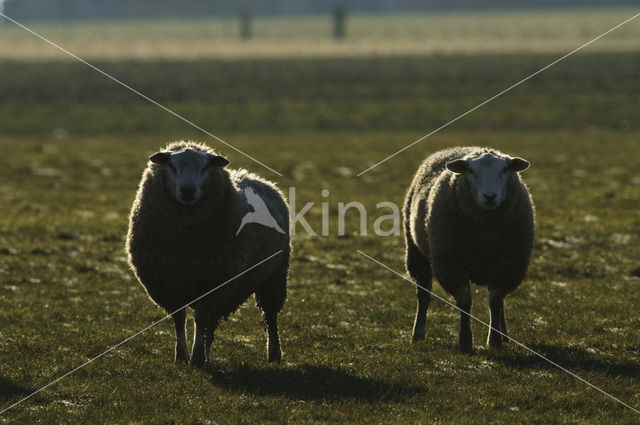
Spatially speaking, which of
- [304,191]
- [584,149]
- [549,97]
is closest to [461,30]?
[549,97]

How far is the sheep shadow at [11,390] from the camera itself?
27.2ft

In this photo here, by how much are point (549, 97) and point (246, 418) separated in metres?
51.4

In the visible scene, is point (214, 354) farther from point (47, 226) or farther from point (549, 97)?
point (549, 97)

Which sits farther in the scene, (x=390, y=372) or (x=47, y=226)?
(x=47, y=226)

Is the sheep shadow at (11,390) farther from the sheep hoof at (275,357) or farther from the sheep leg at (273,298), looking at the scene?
the sheep leg at (273,298)

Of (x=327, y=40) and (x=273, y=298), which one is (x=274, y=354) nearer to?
(x=273, y=298)

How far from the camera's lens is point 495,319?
10.3 m

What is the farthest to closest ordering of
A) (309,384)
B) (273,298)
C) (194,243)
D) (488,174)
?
1. (273,298)
2. (488,174)
3. (194,243)
4. (309,384)

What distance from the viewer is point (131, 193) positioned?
81.0 feet

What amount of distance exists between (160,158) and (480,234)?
12.7 feet

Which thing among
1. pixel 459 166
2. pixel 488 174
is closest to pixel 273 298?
pixel 459 166

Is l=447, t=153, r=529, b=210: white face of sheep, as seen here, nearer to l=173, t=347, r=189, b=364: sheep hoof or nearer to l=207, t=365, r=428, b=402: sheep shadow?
l=207, t=365, r=428, b=402: sheep shadow

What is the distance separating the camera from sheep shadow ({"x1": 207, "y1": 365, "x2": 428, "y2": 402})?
8.48 meters

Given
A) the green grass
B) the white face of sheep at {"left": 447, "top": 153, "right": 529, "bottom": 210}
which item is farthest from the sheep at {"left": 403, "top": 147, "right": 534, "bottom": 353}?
the green grass
